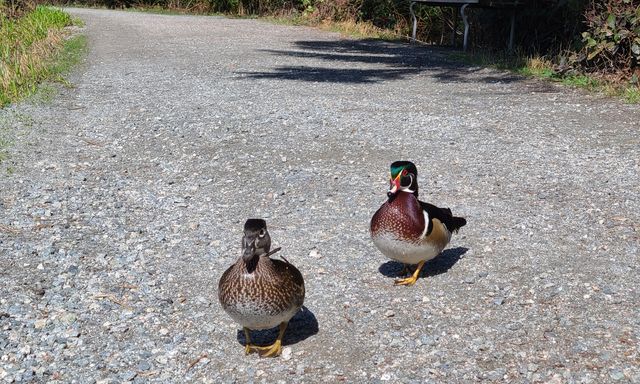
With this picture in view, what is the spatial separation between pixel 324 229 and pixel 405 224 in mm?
1288

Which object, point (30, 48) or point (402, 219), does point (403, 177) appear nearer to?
point (402, 219)

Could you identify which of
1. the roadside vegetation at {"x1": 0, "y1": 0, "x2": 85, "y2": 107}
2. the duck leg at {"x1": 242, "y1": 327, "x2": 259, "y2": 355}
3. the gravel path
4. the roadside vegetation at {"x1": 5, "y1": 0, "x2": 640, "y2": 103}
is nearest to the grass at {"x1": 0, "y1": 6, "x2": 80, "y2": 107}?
the roadside vegetation at {"x1": 0, "y1": 0, "x2": 85, "y2": 107}

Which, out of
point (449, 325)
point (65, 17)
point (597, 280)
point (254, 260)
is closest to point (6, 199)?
point (254, 260)

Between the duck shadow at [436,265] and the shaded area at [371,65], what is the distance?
6609 mm

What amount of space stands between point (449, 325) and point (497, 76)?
8.24 meters

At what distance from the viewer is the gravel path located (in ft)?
13.0

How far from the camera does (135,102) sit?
33.6ft

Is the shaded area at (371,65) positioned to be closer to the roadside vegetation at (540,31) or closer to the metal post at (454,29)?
the roadside vegetation at (540,31)

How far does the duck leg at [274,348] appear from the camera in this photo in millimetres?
3963

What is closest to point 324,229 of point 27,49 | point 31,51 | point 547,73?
point 547,73

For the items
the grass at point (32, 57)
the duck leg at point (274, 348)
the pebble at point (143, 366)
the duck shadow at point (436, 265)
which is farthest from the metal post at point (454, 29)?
the pebble at point (143, 366)

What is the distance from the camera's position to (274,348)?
156 inches

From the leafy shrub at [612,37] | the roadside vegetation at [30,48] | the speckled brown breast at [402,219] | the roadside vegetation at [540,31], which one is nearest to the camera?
the speckled brown breast at [402,219]

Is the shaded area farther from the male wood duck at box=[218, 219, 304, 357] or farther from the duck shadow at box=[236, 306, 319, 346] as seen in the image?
the male wood duck at box=[218, 219, 304, 357]
